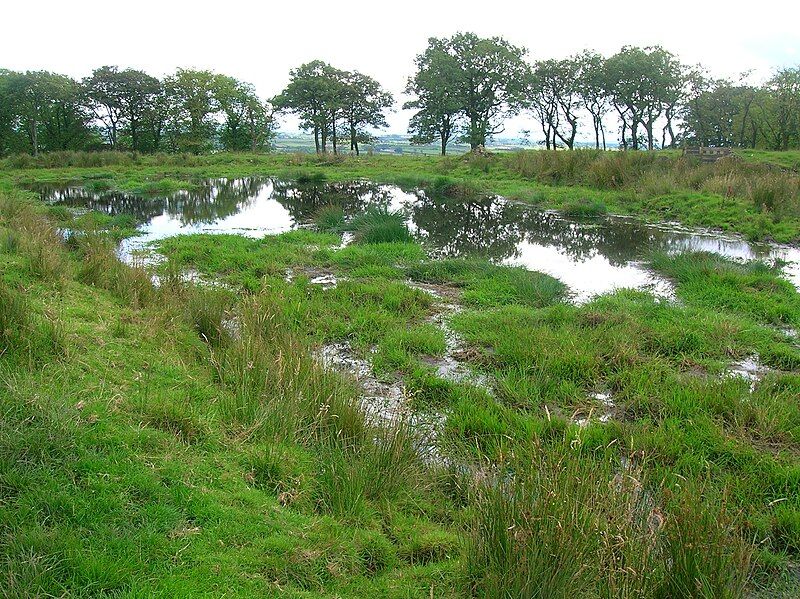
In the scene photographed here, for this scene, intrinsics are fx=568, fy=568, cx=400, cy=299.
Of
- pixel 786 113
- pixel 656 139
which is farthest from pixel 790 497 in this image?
pixel 656 139

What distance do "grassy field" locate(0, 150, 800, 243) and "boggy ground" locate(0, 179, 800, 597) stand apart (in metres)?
7.94

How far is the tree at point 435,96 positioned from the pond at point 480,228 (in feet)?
73.1

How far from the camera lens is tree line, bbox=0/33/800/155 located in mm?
40375

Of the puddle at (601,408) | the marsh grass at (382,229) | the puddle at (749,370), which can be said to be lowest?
the puddle at (601,408)

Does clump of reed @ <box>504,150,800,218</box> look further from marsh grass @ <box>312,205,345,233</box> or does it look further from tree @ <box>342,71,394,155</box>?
tree @ <box>342,71,394,155</box>

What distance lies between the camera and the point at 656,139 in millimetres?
50875

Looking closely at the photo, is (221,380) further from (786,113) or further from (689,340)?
(786,113)

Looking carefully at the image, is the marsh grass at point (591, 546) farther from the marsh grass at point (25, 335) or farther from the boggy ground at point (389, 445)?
the marsh grass at point (25, 335)

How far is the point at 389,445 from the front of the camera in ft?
12.8

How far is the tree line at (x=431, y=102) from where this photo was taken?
40.4 metres

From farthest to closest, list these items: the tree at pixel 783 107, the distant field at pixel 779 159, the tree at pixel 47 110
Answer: the tree at pixel 47 110 < the tree at pixel 783 107 < the distant field at pixel 779 159

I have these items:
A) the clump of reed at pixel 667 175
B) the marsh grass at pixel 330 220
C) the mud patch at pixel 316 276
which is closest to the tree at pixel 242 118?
the clump of reed at pixel 667 175

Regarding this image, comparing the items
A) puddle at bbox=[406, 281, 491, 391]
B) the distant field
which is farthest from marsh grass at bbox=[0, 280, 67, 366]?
the distant field

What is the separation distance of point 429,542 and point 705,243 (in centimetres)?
1158
